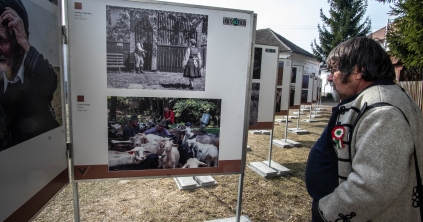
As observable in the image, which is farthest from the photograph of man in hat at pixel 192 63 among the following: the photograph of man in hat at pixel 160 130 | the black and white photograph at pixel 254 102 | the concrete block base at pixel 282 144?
the concrete block base at pixel 282 144

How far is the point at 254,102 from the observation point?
13.0 feet

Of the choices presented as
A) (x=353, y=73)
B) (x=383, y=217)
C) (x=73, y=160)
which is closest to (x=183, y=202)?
(x=73, y=160)

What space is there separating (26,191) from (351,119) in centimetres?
191

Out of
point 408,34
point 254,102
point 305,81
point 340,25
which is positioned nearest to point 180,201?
point 254,102

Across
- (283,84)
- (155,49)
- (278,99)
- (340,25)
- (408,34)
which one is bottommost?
(278,99)

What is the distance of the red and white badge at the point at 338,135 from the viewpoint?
1.21 meters

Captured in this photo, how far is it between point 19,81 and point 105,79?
1.93 ft

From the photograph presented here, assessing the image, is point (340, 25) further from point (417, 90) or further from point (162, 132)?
point (162, 132)

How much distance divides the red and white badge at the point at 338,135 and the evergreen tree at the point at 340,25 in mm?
28466

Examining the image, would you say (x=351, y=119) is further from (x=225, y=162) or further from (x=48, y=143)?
(x=48, y=143)

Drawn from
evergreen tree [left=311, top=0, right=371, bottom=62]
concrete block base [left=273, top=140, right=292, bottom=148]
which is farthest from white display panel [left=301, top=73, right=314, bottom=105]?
evergreen tree [left=311, top=0, right=371, bottom=62]

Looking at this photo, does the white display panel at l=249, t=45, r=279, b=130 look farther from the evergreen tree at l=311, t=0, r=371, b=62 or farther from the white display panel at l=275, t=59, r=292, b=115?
the evergreen tree at l=311, t=0, r=371, b=62

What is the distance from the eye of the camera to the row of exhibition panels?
143 cm

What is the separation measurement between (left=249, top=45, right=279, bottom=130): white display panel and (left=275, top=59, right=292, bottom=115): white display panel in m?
1.36
